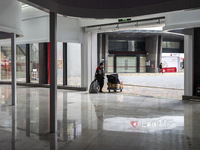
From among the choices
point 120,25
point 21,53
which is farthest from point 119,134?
point 21,53

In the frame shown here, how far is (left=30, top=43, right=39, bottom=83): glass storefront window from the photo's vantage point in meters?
20.6

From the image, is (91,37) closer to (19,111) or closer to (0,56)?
(19,111)

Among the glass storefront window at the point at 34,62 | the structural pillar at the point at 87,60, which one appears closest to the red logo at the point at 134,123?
the structural pillar at the point at 87,60

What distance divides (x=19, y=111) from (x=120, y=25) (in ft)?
26.0

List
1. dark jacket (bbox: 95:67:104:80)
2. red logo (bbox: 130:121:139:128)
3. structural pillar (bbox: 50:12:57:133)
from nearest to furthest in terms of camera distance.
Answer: structural pillar (bbox: 50:12:57:133) < red logo (bbox: 130:121:139:128) < dark jacket (bbox: 95:67:104:80)

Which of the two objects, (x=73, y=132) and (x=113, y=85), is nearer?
(x=73, y=132)

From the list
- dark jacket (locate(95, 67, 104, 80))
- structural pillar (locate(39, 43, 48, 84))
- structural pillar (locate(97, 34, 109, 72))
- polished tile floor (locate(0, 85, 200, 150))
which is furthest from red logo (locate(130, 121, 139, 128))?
structural pillar (locate(97, 34, 109, 72))

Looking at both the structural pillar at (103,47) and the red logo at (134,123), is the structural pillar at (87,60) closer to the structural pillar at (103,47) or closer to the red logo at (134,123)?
the red logo at (134,123)

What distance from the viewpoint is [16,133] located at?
625 cm

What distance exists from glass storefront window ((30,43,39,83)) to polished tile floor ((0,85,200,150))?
10.7 metres

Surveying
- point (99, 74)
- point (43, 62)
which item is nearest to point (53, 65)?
point (99, 74)

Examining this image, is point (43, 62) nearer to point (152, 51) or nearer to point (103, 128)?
point (103, 128)

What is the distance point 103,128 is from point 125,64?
3981cm

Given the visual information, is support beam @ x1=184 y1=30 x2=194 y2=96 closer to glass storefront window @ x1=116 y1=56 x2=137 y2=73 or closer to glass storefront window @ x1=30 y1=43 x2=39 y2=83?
glass storefront window @ x1=30 y1=43 x2=39 y2=83
